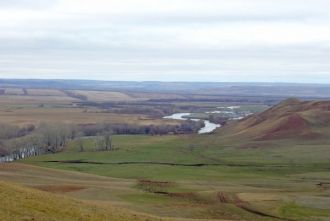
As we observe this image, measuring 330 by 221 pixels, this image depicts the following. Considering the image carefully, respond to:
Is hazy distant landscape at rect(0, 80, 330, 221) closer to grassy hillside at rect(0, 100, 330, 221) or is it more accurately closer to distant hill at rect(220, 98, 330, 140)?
grassy hillside at rect(0, 100, 330, 221)

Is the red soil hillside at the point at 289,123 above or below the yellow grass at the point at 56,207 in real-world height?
below

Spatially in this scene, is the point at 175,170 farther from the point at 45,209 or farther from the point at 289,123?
the point at 45,209

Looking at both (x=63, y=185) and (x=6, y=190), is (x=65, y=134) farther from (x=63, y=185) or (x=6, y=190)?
(x=6, y=190)

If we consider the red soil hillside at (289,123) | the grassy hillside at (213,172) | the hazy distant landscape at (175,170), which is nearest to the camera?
the hazy distant landscape at (175,170)

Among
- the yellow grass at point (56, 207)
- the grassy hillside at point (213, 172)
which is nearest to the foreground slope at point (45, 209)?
the yellow grass at point (56, 207)

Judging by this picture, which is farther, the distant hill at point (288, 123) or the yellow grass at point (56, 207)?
the distant hill at point (288, 123)

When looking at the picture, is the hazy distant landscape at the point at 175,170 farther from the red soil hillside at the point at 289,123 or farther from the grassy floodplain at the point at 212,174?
the red soil hillside at the point at 289,123

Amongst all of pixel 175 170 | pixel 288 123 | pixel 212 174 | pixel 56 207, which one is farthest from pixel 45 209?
pixel 288 123

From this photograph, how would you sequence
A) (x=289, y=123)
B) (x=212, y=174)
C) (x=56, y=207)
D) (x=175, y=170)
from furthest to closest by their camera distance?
(x=289, y=123) < (x=175, y=170) < (x=212, y=174) < (x=56, y=207)
